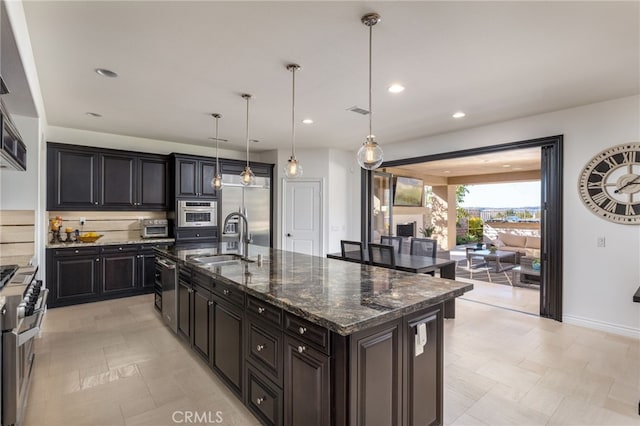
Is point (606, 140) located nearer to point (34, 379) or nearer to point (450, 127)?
point (450, 127)

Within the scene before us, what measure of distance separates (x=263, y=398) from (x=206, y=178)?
179 inches

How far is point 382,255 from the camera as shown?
402cm

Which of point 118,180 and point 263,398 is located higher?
point 118,180

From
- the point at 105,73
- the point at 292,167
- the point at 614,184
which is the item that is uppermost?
the point at 105,73

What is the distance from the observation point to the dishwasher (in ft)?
10.9

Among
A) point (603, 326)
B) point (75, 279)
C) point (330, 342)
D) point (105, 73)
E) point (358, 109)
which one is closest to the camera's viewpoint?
point (330, 342)

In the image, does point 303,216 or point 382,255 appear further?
point 303,216

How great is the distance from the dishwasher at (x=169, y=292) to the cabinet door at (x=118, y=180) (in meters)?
1.97

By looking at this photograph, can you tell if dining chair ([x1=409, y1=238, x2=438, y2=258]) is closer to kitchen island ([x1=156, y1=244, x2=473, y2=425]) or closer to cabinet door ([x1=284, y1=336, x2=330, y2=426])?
kitchen island ([x1=156, y1=244, x2=473, y2=425])

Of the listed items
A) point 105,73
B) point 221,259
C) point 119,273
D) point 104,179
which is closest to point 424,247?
point 221,259

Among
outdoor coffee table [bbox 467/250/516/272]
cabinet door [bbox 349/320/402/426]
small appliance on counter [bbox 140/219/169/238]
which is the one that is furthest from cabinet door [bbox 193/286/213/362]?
outdoor coffee table [bbox 467/250/516/272]

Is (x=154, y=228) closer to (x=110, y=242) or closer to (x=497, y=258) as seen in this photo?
(x=110, y=242)

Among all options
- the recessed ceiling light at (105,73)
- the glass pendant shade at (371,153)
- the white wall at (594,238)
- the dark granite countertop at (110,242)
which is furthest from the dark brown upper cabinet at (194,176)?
the white wall at (594,238)

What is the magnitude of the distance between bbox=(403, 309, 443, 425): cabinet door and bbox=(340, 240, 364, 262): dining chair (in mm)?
2331
